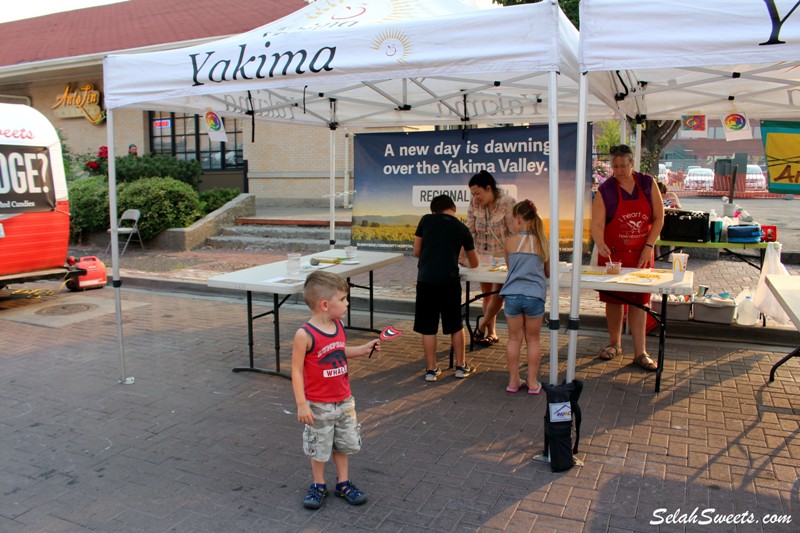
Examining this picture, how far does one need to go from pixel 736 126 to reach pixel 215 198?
12.4 metres

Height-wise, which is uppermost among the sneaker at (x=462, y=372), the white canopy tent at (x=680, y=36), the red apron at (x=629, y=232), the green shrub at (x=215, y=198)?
the white canopy tent at (x=680, y=36)

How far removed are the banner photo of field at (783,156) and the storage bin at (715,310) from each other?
56.4 inches

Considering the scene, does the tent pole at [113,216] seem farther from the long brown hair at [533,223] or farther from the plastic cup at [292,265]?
the long brown hair at [533,223]

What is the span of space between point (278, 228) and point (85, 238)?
15.7 feet

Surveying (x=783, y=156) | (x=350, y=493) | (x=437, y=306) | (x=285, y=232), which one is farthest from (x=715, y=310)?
(x=285, y=232)

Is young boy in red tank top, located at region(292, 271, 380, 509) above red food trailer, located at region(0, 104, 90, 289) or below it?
below

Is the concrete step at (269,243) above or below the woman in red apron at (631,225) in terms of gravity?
below

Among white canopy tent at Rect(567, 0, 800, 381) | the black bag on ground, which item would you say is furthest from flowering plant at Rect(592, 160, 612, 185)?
the black bag on ground

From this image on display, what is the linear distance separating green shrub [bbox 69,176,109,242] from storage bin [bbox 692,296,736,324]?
40.7 feet

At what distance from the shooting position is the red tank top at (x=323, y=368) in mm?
3209

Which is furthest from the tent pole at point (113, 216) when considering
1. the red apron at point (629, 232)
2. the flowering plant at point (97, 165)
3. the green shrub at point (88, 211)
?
the flowering plant at point (97, 165)

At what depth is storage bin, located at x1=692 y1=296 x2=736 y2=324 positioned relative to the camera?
6.33 meters

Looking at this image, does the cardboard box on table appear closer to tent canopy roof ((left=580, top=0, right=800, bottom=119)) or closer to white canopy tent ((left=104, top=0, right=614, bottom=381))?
white canopy tent ((left=104, top=0, right=614, bottom=381))

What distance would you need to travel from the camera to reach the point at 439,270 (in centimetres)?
505
